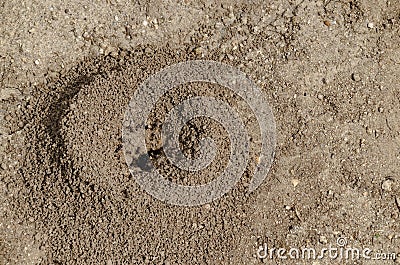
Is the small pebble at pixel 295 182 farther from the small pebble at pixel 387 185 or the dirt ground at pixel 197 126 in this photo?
the small pebble at pixel 387 185

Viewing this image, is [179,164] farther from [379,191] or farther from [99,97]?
[379,191]

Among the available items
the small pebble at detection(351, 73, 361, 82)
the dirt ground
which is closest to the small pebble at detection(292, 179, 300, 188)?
the dirt ground

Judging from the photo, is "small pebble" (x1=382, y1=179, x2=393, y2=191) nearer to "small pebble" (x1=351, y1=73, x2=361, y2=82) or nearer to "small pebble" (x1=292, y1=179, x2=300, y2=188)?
"small pebble" (x1=292, y1=179, x2=300, y2=188)

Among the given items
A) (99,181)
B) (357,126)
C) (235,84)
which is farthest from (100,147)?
(357,126)

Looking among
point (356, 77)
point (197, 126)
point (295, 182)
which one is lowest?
point (295, 182)

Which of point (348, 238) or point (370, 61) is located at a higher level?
point (370, 61)

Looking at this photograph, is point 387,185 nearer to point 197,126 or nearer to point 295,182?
point 295,182

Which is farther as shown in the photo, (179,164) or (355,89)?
(355,89)

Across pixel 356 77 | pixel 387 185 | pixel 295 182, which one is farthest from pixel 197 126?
pixel 387 185
